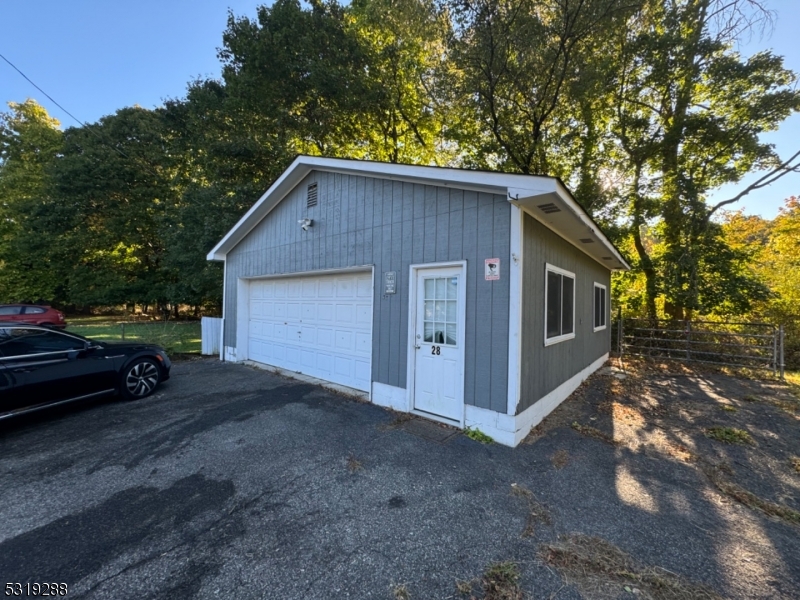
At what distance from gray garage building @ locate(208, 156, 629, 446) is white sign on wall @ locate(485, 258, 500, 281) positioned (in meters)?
0.03

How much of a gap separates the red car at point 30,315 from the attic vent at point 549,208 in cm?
1865

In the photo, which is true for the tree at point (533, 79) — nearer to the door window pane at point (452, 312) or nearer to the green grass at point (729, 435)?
the door window pane at point (452, 312)

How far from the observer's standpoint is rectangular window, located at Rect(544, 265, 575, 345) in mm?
4863

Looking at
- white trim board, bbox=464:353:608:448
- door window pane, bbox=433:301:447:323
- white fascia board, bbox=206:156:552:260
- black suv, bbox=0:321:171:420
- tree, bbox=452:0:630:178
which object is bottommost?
white trim board, bbox=464:353:608:448

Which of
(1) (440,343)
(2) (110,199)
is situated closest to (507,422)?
(1) (440,343)

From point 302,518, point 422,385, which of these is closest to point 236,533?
point 302,518

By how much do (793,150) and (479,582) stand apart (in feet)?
49.1

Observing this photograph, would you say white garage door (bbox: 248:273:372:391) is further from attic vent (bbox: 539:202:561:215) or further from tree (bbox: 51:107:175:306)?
tree (bbox: 51:107:175:306)

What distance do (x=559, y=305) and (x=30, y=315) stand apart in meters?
20.0

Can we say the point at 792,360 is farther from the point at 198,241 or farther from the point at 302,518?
the point at 198,241

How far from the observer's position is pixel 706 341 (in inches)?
376

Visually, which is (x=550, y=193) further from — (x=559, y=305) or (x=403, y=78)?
(x=403, y=78)

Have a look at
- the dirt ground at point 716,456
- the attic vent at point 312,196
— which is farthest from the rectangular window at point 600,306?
the attic vent at point 312,196

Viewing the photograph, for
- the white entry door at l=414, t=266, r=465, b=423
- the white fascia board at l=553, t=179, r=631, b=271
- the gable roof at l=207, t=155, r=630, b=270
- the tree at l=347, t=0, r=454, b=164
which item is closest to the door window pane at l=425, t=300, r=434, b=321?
the white entry door at l=414, t=266, r=465, b=423
